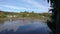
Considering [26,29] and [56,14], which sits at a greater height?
[56,14]

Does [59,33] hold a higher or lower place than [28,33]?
higher

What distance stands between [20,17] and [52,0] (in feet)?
65.6

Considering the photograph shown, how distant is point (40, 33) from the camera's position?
11.3 m

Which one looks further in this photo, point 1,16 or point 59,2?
point 1,16

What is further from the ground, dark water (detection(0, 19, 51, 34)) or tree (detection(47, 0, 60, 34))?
tree (detection(47, 0, 60, 34))

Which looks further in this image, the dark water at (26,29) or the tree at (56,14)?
the dark water at (26,29)

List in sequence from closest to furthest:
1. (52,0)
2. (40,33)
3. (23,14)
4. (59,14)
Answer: (59,14) < (52,0) < (40,33) < (23,14)

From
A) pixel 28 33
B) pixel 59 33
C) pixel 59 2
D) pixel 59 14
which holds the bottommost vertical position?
pixel 28 33

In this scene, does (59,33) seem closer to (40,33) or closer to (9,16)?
(40,33)

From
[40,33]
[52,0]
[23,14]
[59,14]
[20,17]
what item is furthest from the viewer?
[20,17]

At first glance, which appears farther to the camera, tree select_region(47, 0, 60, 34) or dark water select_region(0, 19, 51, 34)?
dark water select_region(0, 19, 51, 34)

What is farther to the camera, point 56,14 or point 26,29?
point 26,29

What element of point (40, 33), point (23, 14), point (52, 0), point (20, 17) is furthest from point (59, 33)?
point (20, 17)

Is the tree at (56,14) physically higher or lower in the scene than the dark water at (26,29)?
higher
